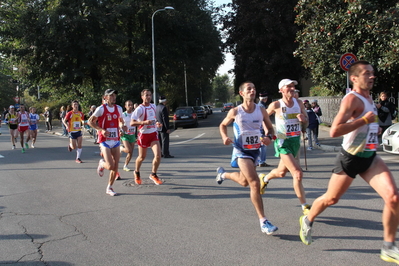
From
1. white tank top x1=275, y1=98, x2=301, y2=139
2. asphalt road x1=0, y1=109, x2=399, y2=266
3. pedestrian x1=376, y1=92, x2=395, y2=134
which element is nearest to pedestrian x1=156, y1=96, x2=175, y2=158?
asphalt road x1=0, y1=109, x2=399, y2=266

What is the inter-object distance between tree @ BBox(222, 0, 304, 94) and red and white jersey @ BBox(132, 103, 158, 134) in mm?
28144

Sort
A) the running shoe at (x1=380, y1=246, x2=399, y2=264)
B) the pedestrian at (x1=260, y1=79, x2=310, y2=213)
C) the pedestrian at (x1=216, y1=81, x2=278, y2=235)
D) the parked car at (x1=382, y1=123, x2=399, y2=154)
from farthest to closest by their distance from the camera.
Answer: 1. the parked car at (x1=382, y1=123, x2=399, y2=154)
2. the pedestrian at (x1=260, y1=79, x2=310, y2=213)
3. the pedestrian at (x1=216, y1=81, x2=278, y2=235)
4. the running shoe at (x1=380, y1=246, x2=399, y2=264)

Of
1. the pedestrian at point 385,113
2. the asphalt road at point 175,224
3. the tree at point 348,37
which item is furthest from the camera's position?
the tree at point 348,37

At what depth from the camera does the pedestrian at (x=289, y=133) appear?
5.46 m

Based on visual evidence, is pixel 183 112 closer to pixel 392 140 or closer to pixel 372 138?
pixel 392 140

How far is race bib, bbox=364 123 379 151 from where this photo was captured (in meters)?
3.89

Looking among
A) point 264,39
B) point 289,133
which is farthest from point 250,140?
point 264,39

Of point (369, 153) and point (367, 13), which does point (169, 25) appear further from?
point (369, 153)

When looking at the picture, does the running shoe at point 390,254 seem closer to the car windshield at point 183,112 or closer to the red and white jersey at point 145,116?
the red and white jersey at point 145,116

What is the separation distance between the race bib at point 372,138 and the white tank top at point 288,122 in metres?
1.89

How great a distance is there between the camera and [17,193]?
25.8 ft

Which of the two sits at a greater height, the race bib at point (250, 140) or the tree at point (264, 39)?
the tree at point (264, 39)

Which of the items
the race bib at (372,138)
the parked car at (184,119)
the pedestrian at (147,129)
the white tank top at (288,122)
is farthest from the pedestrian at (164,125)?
the parked car at (184,119)

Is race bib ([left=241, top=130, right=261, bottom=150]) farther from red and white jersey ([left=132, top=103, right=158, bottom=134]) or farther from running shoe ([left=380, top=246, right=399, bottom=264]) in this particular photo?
red and white jersey ([left=132, top=103, right=158, bottom=134])
